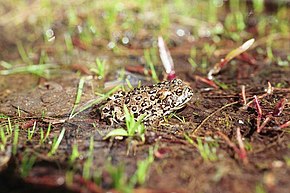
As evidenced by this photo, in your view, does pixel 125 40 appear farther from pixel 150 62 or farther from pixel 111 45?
pixel 150 62

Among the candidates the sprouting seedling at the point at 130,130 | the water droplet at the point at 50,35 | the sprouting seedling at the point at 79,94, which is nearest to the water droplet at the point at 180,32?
the water droplet at the point at 50,35

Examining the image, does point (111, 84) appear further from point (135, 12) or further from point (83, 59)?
point (135, 12)

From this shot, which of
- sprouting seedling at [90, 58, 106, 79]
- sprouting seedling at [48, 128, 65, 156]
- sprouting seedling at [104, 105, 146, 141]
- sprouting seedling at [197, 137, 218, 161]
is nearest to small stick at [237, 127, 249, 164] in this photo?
sprouting seedling at [197, 137, 218, 161]

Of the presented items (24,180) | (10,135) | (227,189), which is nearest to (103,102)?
(10,135)

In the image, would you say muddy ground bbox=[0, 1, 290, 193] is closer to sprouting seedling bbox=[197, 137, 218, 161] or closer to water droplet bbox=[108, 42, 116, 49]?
sprouting seedling bbox=[197, 137, 218, 161]

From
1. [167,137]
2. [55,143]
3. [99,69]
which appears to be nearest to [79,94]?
[99,69]

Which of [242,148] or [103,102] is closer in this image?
[242,148]

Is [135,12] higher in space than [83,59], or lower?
higher

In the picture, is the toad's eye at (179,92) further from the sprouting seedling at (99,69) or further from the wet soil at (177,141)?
the sprouting seedling at (99,69)
